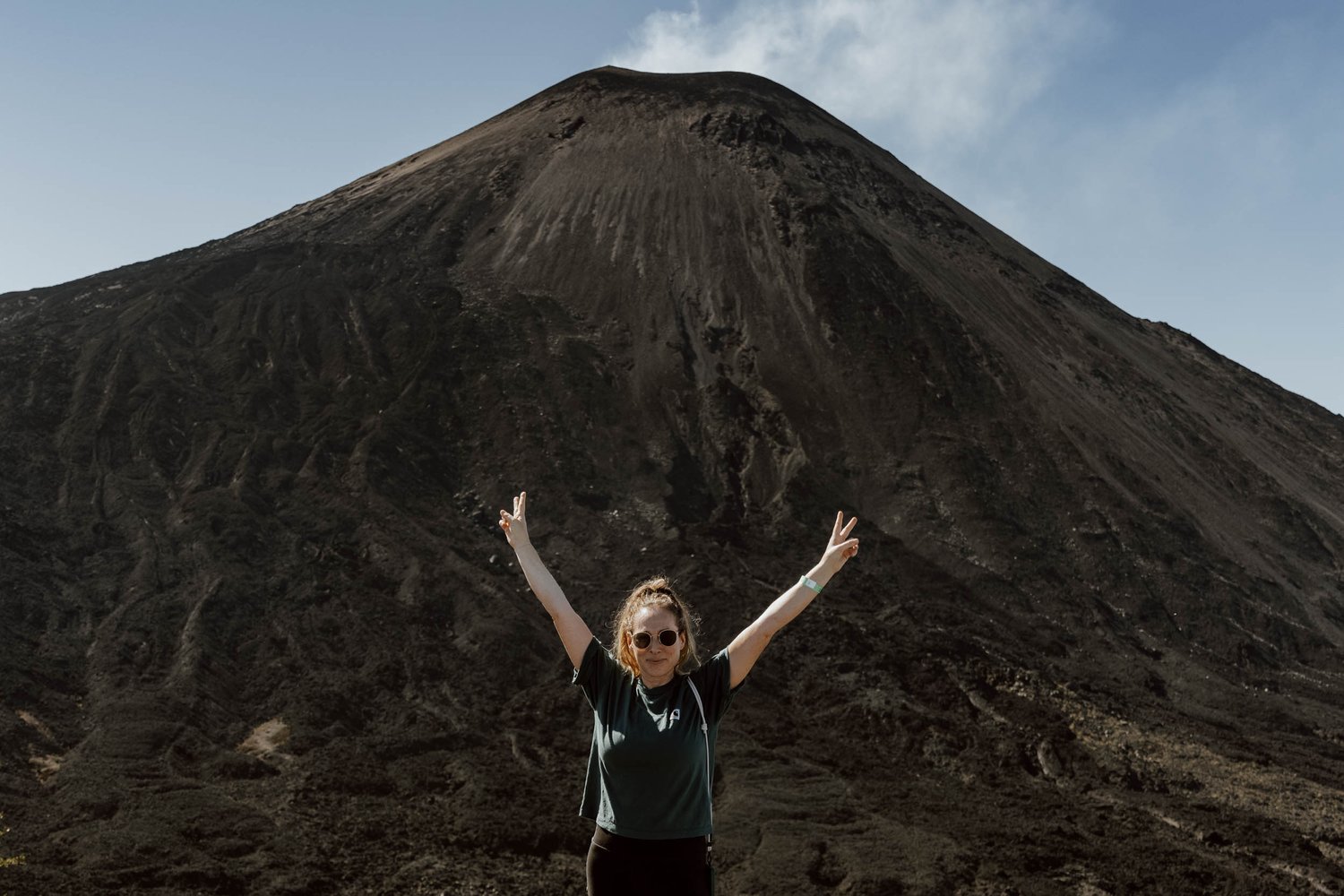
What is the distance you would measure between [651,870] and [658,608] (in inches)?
34.3

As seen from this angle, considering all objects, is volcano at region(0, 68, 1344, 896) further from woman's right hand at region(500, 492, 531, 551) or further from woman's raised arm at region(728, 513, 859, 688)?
woman's raised arm at region(728, 513, 859, 688)

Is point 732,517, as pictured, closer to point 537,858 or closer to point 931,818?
point 931,818

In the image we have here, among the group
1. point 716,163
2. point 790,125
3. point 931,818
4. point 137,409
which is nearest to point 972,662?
point 931,818

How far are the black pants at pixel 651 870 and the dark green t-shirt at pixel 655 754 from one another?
42 mm

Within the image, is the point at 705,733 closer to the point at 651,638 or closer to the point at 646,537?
the point at 651,638

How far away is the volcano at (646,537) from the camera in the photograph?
21.6 m

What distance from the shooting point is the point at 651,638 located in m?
4.29

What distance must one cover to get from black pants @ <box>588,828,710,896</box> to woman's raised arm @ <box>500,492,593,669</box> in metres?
0.66

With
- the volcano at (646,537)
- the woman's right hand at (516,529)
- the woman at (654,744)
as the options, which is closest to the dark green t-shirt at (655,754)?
the woman at (654,744)

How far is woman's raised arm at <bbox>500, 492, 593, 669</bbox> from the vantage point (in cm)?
454

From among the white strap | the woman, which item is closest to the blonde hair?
the woman

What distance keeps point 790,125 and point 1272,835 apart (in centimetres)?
4397

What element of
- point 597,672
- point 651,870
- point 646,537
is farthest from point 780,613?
point 646,537

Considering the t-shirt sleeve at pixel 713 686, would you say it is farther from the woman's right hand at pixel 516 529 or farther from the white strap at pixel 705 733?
the woman's right hand at pixel 516 529
